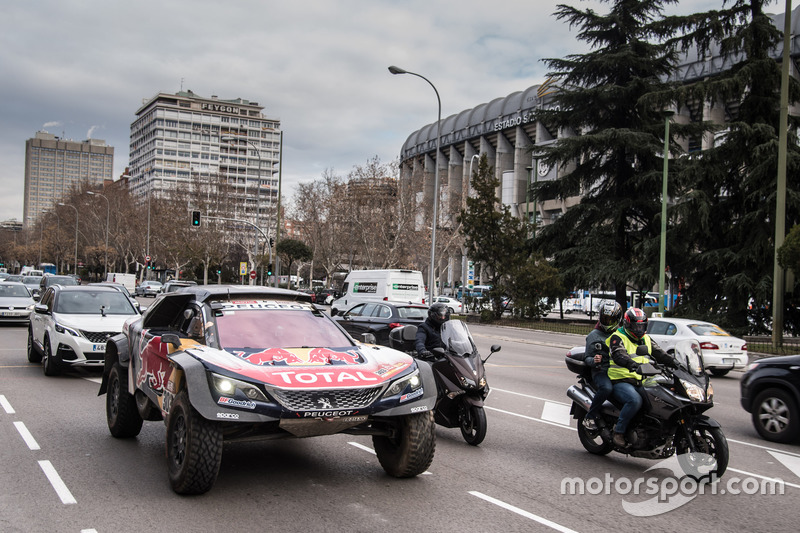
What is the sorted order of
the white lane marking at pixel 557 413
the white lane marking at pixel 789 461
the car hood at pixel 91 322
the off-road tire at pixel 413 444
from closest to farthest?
1. the off-road tire at pixel 413 444
2. the white lane marking at pixel 789 461
3. the white lane marking at pixel 557 413
4. the car hood at pixel 91 322

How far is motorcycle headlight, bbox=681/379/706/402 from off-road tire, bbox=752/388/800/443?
323 cm

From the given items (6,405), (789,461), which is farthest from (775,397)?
(6,405)

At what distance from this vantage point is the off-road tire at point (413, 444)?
19.4 ft

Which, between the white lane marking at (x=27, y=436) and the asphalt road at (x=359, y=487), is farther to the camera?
the white lane marking at (x=27, y=436)

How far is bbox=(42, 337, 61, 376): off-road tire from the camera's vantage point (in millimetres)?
12312

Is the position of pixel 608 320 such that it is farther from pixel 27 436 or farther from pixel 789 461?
pixel 27 436

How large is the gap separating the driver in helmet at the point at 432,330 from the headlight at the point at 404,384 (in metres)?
2.34

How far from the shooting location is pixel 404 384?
19.2 ft

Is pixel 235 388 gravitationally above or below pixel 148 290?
above

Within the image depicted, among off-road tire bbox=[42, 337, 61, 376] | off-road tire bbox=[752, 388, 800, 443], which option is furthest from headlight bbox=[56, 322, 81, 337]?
off-road tire bbox=[752, 388, 800, 443]

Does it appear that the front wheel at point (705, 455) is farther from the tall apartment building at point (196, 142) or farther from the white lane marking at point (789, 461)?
the tall apartment building at point (196, 142)

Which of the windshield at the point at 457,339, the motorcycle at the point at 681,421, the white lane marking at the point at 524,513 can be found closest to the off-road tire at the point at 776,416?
the motorcycle at the point at 681,421

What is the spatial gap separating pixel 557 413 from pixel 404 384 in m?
5.25

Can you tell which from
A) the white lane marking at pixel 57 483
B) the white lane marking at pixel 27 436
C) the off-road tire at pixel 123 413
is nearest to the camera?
the white lane marking at pixel 57 483
